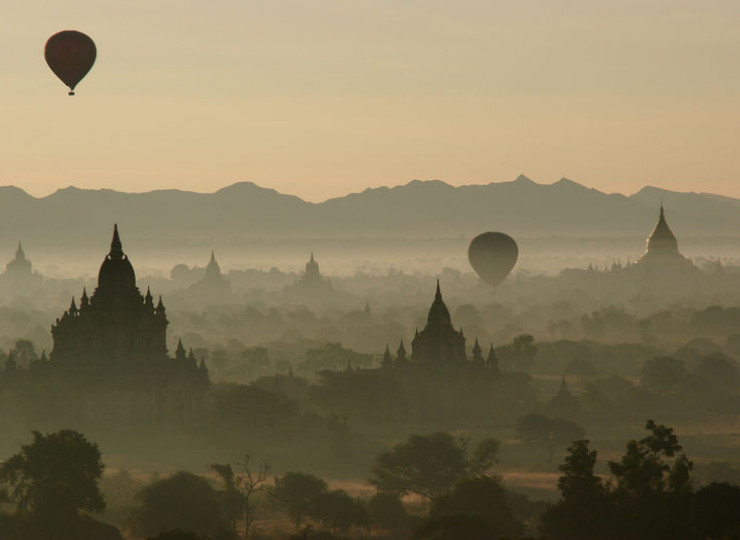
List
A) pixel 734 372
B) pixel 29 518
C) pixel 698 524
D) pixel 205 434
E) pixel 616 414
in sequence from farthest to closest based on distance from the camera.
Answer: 1. pixel 734 372
2. pixel 616 414
3. pixel 205 434
4. pixel 29 518
5. pixel 698 524

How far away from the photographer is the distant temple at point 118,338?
359 feet

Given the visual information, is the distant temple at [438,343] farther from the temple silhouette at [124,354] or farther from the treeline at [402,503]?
the treeline at [402,503]

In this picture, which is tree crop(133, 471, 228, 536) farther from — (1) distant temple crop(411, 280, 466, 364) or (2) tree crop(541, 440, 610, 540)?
(1) distant temple crop(411, 280, 466, 364)

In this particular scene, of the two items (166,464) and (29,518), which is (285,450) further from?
(29,518)

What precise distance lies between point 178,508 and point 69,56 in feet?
158

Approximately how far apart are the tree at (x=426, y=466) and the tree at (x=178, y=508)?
40.3 feet

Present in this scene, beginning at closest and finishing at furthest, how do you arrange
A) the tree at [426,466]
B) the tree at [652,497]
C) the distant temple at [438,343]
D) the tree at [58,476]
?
the tree at [652,497]
the tree at [58,476]
the tree at [426,466]
the distant temple at [438,343]

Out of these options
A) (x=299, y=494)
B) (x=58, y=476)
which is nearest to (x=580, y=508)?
(x=299, y=494)

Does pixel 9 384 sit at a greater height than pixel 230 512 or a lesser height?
greater

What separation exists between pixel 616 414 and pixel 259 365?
4625 centimetres

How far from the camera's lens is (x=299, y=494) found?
7844 cm

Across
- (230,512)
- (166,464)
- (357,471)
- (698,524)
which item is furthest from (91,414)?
(698,524)

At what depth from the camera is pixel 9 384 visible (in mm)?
108438

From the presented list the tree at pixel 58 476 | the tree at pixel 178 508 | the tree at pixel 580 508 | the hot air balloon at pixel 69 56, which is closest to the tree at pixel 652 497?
the tree at pixel 580 508
